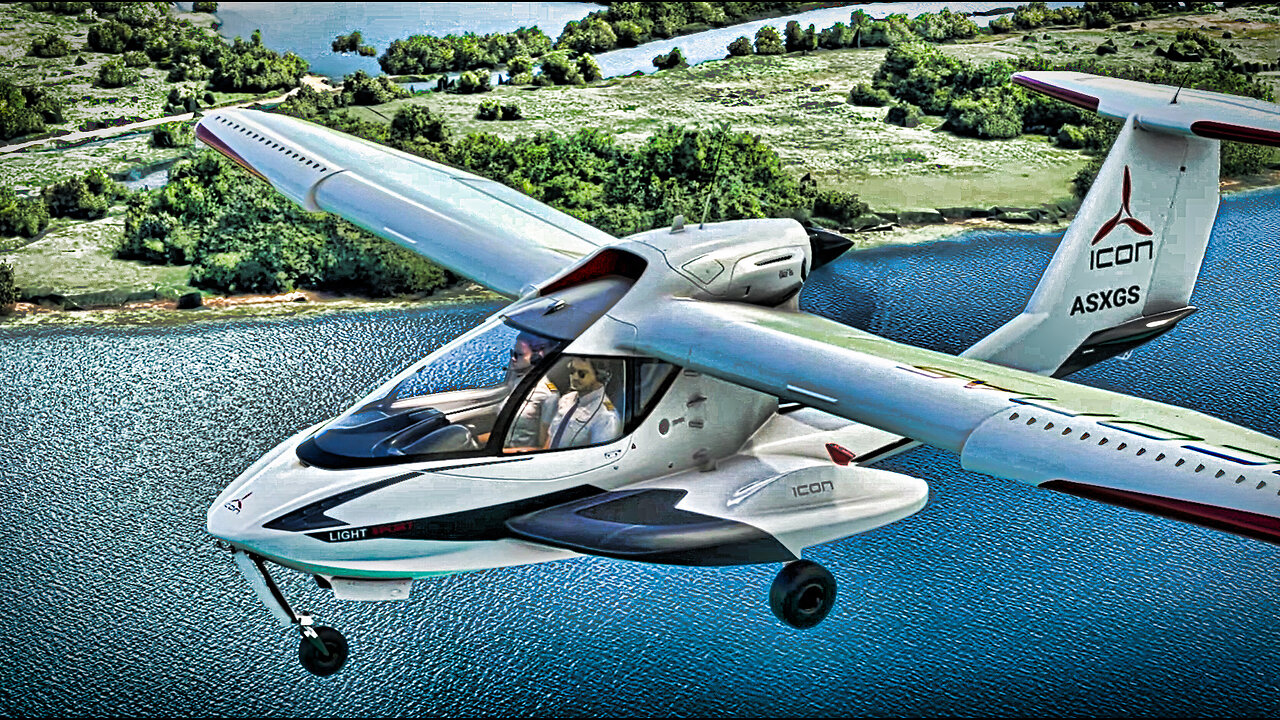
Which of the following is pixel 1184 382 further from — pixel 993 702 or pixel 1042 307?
pixel 993 702

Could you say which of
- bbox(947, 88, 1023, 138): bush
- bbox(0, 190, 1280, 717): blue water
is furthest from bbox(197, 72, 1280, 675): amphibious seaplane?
bbox(947, 88, 1023, 138): bush

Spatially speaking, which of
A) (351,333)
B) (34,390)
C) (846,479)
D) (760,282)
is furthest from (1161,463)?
(34,390)

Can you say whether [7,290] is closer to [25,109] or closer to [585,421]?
[25,109]

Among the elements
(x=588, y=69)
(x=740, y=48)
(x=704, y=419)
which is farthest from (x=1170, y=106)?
(x=740, y=48)

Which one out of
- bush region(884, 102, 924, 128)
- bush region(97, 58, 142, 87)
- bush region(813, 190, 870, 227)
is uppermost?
bush region(97, 58, 142, 87)

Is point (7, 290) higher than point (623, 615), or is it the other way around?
point (7, 290)

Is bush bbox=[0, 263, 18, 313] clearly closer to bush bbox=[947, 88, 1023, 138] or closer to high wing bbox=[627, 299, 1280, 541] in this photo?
high wing bbox=[627, 299, 1280, 541]
